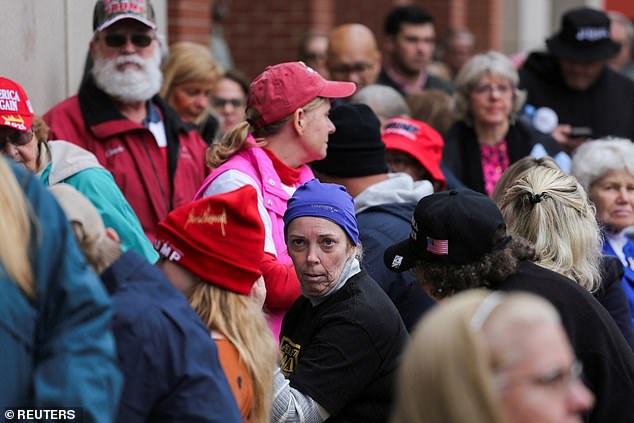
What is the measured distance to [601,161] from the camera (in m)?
5.69

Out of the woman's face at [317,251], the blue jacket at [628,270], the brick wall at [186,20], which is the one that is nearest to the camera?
the woman's face at [317,251]

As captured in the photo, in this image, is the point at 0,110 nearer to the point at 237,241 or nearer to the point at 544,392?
the point at 237,241

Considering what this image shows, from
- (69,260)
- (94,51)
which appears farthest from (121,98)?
(69,260)

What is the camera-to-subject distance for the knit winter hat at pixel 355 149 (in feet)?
17.1

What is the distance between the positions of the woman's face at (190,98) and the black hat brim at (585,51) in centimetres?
248

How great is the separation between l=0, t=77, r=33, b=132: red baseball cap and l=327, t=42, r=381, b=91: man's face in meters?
3.61

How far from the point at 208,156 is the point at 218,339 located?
1.86 metres

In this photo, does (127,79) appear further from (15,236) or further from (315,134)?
(15,236)

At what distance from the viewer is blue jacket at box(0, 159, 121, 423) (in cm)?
262

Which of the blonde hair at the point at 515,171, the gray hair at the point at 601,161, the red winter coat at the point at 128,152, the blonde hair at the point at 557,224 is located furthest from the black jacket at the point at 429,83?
the blonde hair at the point at 557,224

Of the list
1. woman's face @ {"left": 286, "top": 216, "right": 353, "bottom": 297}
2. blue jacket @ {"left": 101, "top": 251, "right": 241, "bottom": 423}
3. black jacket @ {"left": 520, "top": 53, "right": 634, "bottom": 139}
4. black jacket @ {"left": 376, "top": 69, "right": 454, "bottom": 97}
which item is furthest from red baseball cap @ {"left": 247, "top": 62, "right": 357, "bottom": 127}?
black jacket @ {"left": 376, "top": 69, "right": 454, "bottom": 97}

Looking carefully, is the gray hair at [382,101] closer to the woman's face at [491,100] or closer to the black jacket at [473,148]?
the black jacket at [473,148]

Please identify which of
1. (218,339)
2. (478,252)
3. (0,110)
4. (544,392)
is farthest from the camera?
(0,110)

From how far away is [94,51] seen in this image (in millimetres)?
6035
